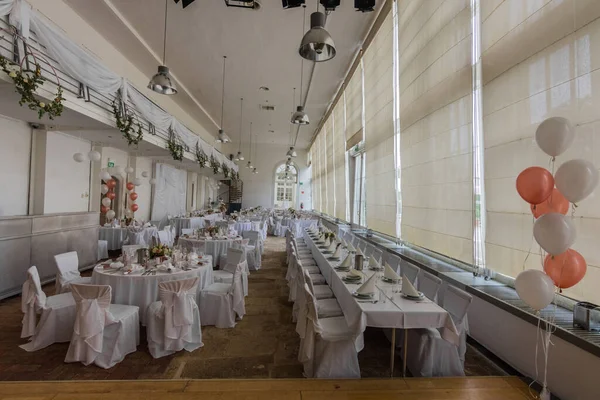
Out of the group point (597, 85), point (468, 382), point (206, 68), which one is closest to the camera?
point (597, 85)

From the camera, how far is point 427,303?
2.83m

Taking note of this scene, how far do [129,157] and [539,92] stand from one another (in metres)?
11.1

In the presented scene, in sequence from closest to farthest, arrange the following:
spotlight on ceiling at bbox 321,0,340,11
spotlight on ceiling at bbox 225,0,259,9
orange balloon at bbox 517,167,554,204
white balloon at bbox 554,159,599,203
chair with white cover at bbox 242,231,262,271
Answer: white balloon at bbox 554,159,599,203 → orange balloon at bbox 517,167,554,204 → spotlight on ceiling at bbox 321,0,340,11 → spotlight on ceiling at bbox 225,0,259,9 → chair with white cover at bbox 242,231,262,271

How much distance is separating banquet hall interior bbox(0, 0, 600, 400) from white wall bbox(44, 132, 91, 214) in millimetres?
60

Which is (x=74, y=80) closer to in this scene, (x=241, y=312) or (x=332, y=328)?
(x=241, y=312)

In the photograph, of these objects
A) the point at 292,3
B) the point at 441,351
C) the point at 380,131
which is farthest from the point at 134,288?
the point at 380,131

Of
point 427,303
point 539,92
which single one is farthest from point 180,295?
point 539,92

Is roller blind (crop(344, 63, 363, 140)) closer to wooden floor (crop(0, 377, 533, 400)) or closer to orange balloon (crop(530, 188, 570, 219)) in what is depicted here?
orange balloon (crop(530, 188, 570, 219))

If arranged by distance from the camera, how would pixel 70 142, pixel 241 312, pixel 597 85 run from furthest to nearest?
pixel 70 142
pixel 241 312
pixel 597 85

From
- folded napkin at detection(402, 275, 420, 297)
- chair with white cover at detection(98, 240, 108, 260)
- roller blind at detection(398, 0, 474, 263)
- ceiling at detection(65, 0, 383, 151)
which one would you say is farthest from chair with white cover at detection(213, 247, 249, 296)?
ceiling at detection(65, 0, 383, 151)

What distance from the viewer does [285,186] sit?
23.0 m

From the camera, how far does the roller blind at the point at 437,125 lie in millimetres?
3781

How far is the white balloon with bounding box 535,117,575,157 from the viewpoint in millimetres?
1959

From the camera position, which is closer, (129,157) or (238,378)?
(238,378)
